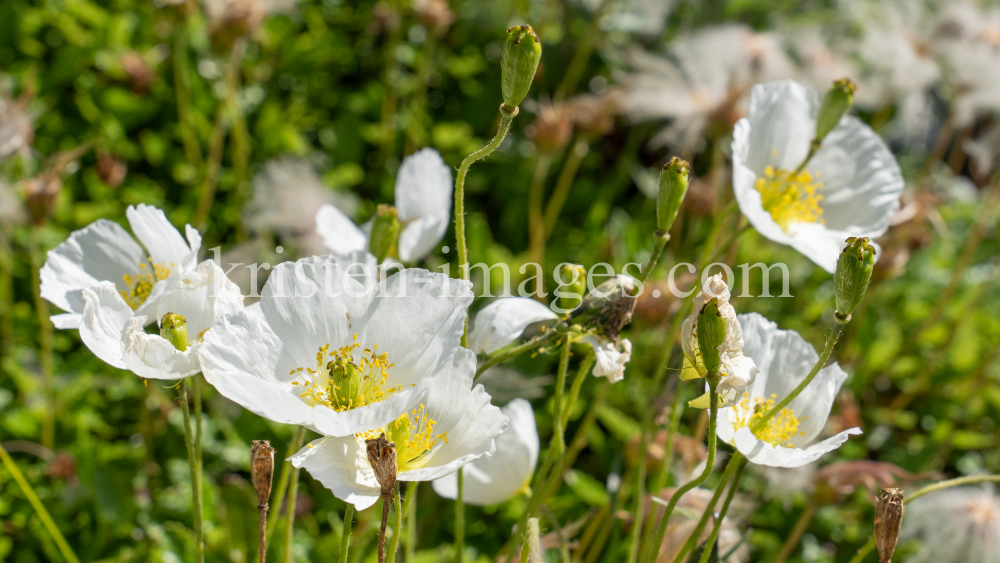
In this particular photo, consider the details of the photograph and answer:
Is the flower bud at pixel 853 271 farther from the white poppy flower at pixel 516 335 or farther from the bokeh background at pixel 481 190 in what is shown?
the bokeh background at pixel 481 190

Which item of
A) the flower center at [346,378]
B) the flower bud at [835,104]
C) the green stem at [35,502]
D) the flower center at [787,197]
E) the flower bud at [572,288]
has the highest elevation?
the flower bud at [835,104]

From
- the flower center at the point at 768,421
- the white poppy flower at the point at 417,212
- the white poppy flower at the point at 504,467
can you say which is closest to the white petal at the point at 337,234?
the white poppy flower at the point at 417,212

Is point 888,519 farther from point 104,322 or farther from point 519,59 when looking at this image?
point 104,322

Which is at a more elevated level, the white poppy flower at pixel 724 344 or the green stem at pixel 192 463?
the white poppy flower at pixel 724 344

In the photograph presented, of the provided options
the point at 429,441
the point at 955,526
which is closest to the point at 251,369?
the point at 429,441

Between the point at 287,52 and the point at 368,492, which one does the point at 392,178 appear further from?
the point at 368,492

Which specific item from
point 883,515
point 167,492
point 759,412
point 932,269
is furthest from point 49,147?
point 932,269

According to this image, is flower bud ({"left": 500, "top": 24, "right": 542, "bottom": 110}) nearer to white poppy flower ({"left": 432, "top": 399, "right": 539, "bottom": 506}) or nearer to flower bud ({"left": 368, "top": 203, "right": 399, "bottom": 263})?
flower bud ({"left": 368, "top": 203, "right": 399, "bottom": 263})

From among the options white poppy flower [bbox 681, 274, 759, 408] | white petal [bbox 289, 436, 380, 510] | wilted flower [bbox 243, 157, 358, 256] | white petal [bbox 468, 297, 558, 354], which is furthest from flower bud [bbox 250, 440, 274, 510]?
wilted flower [bbox 243, 157, 358, 256]
